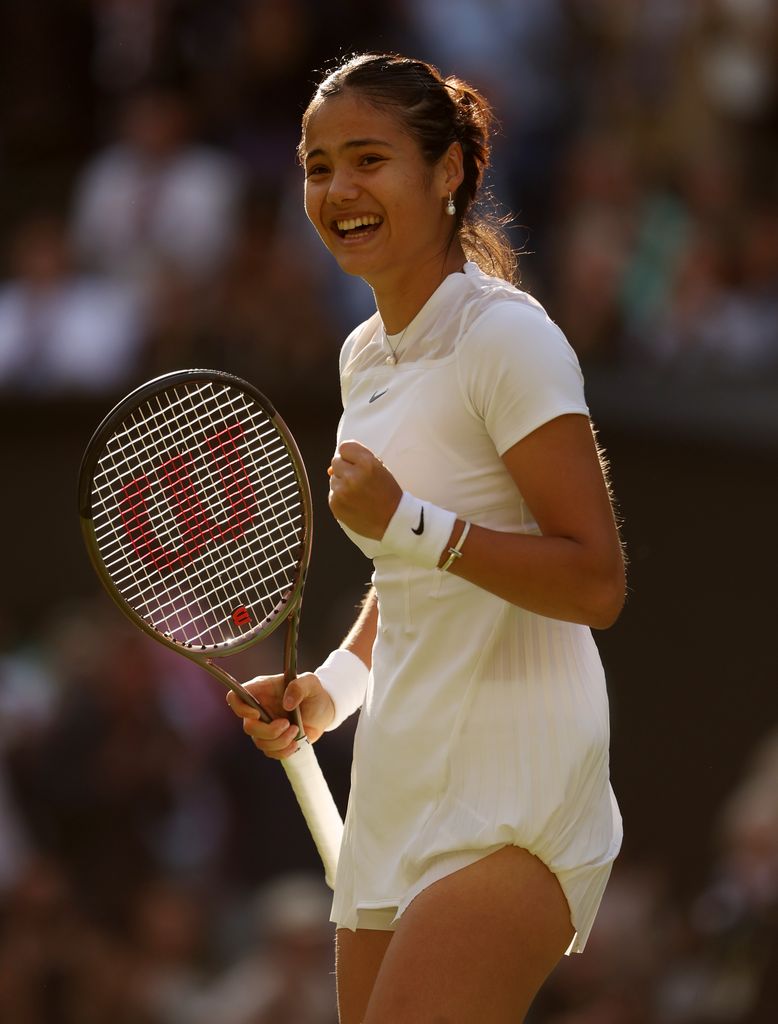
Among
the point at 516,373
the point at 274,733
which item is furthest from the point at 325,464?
the point at 516,373

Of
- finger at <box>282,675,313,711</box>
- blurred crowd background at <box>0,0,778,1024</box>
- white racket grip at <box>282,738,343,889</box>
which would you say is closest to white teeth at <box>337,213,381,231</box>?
finger at <box>282,675,313,711</box>

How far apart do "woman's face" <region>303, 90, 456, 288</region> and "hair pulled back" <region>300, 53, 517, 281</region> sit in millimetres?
18

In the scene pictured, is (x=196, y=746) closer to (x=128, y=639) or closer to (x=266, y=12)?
(x=128, y=639)

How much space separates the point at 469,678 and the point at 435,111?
80 cm

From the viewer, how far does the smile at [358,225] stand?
8.86ft

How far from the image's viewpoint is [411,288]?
274cm

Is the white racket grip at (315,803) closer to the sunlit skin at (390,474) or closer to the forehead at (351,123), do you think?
the sunlit skin at (390,474)

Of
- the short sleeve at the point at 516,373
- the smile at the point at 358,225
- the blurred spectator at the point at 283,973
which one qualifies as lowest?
the blurred spectator at the point at 283,973

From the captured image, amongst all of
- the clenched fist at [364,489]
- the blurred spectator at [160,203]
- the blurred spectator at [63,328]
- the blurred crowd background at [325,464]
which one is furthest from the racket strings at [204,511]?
the blurred spectator at [160,203]

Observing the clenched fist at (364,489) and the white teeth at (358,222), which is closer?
the clenched fist at (364,489)

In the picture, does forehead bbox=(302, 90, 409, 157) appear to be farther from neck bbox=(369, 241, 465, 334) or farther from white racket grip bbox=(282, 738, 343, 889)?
white racket grip bbox=(282, 738, 343, 889)

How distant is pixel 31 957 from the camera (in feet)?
21.0

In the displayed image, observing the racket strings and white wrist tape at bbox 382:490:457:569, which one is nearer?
white wrist tape at bbox 382:490:457:569

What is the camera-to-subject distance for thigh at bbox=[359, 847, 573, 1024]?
247 centimetres
